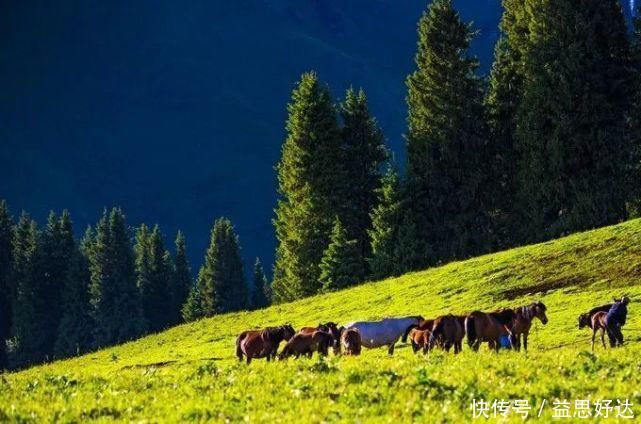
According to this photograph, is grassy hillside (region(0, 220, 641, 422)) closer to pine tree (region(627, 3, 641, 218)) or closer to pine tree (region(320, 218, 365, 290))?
pine tree (region(627, 3, 641, 218))

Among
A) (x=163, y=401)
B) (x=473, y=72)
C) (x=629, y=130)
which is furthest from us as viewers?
(x=473, y=72)

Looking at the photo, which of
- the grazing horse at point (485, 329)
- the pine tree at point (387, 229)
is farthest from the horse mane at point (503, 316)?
the pine tree at point (387, 229)

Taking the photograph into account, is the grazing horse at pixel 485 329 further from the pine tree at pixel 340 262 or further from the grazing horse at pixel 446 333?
the pine tree at pixel 340 262

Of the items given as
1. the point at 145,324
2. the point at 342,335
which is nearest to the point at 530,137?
the point at 342,335

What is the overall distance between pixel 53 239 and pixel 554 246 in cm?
9053

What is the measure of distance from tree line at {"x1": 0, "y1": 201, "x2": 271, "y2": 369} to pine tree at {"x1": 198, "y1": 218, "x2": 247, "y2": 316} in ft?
0.48

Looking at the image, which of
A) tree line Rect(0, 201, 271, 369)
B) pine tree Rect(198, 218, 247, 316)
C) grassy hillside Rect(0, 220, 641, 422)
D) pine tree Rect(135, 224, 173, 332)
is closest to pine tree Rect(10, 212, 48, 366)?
tree line Rect(0, 201, 271, 369)

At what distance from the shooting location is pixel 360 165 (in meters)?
69.9

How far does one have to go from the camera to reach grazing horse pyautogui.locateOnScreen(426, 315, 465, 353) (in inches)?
873

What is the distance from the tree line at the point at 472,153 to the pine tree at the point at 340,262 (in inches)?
5.0

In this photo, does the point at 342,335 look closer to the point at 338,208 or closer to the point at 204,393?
the point at 204,393

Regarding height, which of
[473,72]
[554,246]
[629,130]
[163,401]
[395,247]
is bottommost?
[163,401]

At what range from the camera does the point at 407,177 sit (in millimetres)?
64812

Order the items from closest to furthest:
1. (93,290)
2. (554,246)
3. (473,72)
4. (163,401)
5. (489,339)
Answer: (163,401) → (489,339) → (554,246) → (473,72) → (93,290)
